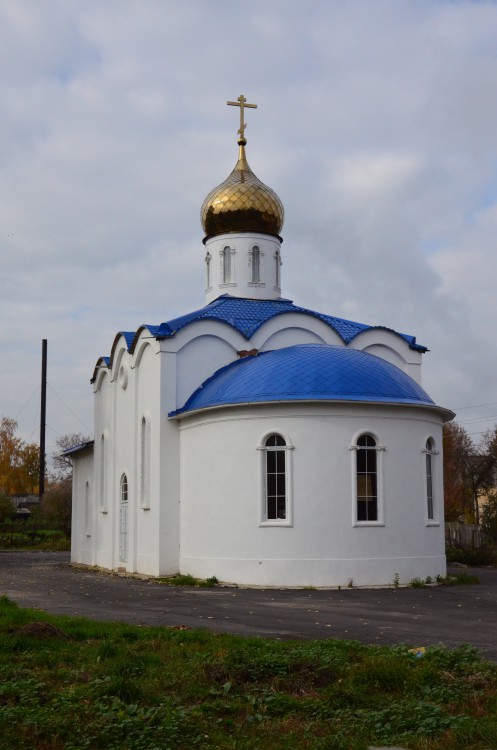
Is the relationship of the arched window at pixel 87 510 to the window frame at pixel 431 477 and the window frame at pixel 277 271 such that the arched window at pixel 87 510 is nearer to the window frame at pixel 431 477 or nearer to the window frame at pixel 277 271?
the window frame at pixel 277 271

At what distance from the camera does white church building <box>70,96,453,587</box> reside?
697 inches

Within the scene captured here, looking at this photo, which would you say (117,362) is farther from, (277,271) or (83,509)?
(83,509)

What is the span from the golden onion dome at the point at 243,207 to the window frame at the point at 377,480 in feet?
29.1

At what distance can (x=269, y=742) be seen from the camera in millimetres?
6152

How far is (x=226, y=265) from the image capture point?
25.0 metres

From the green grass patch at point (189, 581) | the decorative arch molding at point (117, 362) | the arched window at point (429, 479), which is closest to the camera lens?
the green grass patch at point (189, 581)

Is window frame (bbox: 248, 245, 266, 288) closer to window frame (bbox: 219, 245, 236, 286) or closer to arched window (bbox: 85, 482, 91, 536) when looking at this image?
window frame (bbox: 219, 245, 236, 286)

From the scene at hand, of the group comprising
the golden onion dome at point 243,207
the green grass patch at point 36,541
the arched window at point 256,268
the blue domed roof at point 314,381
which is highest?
the golden onion dome at point 243,207

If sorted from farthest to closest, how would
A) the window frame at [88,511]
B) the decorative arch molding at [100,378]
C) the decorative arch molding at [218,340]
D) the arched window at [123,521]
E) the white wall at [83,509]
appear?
the window frame at [88,511] → the white wall at [83,509] → the decorative arch molding at [100,378] → the arched window at [123,521] → the decorative arch molding at [218,340]

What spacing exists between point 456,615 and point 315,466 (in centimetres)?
525

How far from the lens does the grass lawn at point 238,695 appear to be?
6.12m

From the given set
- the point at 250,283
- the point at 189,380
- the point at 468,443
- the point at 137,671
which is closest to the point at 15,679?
the point at 137,671

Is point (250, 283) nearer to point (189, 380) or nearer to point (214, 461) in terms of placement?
point (189, 380)

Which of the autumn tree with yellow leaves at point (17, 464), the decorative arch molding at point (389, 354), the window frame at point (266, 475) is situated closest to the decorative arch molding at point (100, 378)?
the decorative arch molding at point (389, 354)
